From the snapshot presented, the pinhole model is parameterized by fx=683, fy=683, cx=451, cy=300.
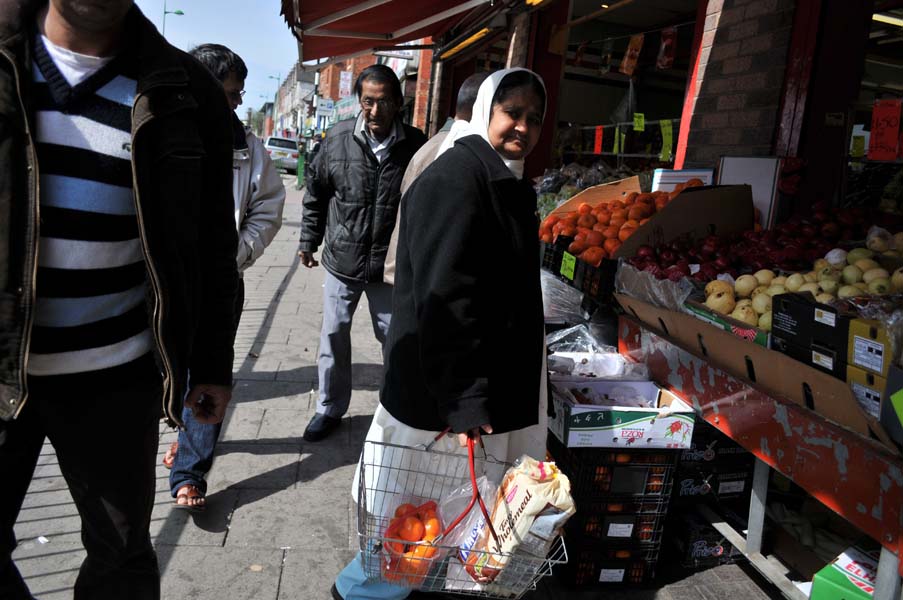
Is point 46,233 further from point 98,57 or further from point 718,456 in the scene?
point 718,456

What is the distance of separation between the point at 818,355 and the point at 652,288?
3.47 feet

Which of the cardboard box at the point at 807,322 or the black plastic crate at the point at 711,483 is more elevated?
the cardboard box at the point at 807,322

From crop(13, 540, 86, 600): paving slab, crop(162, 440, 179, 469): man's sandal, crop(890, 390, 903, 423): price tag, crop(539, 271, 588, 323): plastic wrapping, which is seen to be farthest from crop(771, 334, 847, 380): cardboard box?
crop(162, 440, 179, 469): man's sandal

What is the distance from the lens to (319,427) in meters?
4.24

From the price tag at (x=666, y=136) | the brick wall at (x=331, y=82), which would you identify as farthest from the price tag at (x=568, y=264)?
the brick wall at (x=331, y=82)

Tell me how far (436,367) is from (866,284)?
1.84 metres

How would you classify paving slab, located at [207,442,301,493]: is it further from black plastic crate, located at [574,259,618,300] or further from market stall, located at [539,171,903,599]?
black plastic crate, located at [574,259,618,300]

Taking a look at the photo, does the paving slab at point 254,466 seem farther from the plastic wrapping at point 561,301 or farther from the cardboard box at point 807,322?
the cardboard box at point 807,322

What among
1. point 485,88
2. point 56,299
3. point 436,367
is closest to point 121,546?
point 56,299

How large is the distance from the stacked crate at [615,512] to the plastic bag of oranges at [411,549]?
0.92m

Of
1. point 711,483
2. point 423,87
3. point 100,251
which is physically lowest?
point 711,483

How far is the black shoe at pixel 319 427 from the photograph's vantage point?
4.23 meters

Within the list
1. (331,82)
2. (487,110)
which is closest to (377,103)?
(487,110)

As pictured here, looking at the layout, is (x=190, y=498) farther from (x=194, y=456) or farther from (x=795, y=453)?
(x=795, y=453)
